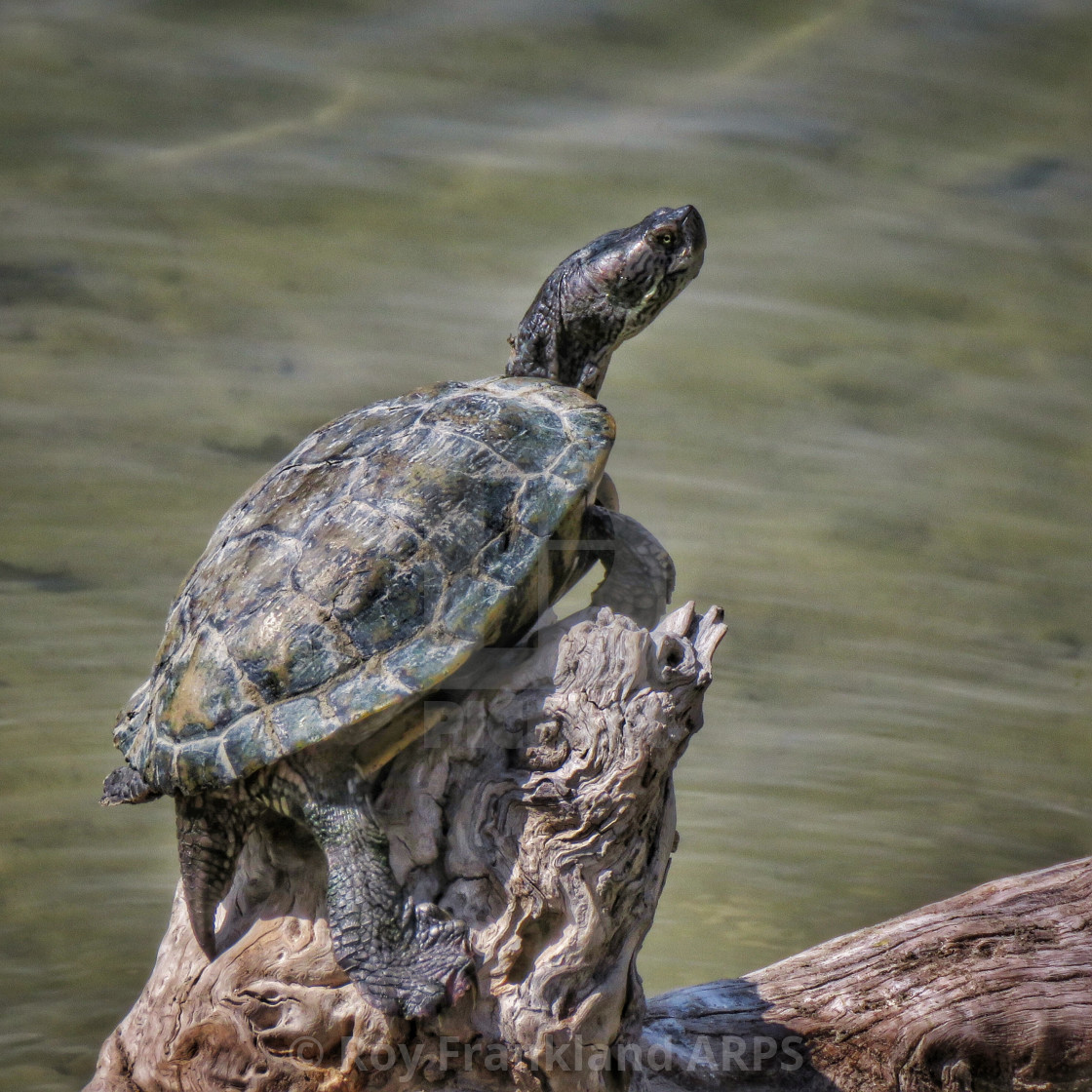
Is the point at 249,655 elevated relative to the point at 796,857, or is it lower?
elevated

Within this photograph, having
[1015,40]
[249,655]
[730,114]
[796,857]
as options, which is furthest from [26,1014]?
[1015,40]

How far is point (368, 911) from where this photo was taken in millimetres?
1963

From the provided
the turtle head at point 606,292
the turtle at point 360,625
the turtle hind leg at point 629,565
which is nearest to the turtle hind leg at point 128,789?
the turtle at point 360,625

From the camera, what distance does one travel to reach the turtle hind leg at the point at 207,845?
2.13 metres

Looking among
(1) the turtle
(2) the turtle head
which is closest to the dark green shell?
(1) the turtle

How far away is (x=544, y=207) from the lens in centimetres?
782

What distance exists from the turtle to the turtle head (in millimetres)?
408

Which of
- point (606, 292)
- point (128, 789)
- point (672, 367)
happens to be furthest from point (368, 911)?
point (672, 367)

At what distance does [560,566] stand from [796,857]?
211 cm

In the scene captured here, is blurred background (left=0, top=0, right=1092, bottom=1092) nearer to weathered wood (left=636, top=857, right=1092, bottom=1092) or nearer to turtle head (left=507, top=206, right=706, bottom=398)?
weathered wood (left=636, top=857, right=1092, bottom=1092)

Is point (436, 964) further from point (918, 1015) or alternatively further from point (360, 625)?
point (918, 1015)

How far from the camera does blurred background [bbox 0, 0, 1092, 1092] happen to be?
4.05m

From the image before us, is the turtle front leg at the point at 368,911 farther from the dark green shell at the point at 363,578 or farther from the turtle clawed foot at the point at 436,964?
the dark green shell at the point at 363,578

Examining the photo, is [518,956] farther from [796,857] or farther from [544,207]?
[544,207]
